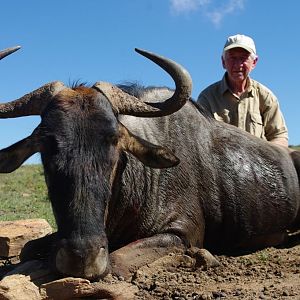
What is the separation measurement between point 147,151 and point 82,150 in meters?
1.03

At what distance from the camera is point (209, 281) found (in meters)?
5.68

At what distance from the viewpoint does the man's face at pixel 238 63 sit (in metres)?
9.62

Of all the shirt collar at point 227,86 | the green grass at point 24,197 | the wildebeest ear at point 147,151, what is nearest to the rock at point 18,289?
the wildebeest ear at point 147,151

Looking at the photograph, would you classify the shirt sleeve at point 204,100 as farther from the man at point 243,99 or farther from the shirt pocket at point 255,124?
the shirt pocket at point 255,124

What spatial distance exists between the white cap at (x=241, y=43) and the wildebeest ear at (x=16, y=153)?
463 cm

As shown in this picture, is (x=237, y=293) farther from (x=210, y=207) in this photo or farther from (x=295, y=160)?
(x=295, y=160)

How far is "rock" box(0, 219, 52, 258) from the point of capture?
7.74 m

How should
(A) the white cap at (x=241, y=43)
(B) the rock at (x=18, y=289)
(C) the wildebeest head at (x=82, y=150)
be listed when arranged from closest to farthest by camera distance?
(B) the rock at (x=18, y=289) → (C) the wildebeest head at (x=82, y=150) → (A) the white cap at (x=241, y=43)

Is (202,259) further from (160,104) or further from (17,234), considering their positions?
(17,234)

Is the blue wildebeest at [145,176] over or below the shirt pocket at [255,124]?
below

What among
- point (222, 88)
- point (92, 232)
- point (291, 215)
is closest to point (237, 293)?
point (92, 232)

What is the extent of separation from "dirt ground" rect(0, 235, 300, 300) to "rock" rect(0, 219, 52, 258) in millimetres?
2394

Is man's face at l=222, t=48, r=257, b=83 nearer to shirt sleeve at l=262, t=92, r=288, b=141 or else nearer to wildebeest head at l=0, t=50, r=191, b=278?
shirt sleeve at l=262, t=92, r=288, b=141

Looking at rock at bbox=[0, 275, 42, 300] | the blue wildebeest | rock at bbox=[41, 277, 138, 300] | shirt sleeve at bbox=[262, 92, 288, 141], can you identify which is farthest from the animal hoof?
shirt sleeve at bbox=[262, 92, 288, 141]
